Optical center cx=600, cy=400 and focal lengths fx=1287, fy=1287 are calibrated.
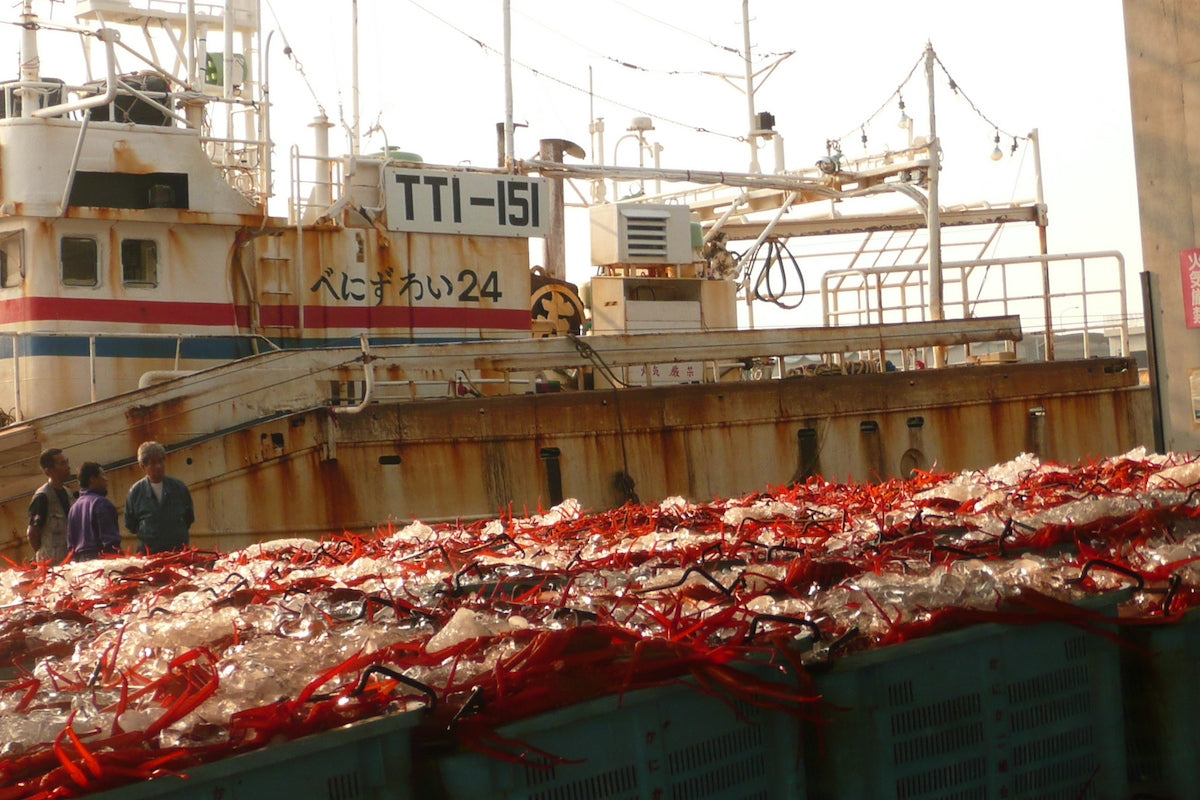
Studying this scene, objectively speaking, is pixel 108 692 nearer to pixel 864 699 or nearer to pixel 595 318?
pixel 864 699

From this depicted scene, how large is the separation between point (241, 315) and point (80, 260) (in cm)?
146

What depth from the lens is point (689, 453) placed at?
11.8 m

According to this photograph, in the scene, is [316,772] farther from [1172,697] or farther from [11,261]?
[11,261]

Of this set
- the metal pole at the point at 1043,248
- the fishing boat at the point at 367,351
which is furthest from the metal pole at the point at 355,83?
the metal pole at the point at 1043,248

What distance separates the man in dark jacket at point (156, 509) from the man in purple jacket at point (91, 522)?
12 cm

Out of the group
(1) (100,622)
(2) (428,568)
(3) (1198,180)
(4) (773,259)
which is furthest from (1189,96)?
(4) (773,259)

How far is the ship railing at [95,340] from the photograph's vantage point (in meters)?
10.5

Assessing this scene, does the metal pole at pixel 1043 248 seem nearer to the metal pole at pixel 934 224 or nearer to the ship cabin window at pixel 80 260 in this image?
the metal pole at pixel 934 224

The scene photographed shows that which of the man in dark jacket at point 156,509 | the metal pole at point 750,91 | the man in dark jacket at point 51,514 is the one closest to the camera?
the man in dark jacket at point 156,509

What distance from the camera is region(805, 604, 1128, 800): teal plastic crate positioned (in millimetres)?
3430

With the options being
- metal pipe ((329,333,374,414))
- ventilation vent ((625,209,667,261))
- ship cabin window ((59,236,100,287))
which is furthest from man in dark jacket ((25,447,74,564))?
ventilation vent ((625,209,667,261))

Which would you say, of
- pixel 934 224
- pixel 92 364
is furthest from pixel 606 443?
pixel 934 224

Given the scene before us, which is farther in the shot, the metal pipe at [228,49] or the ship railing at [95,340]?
the metal pipe at [228,49]

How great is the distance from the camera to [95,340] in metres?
11.0
